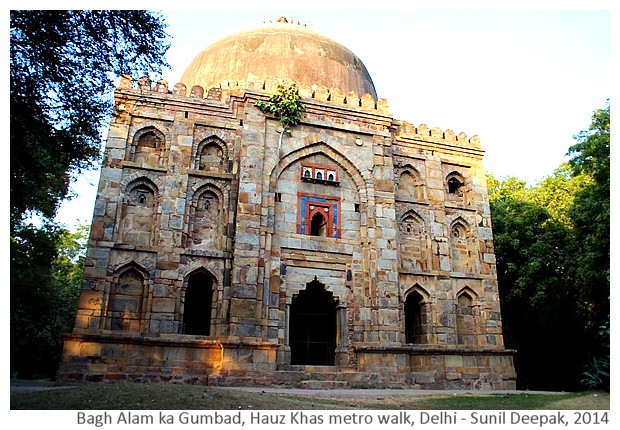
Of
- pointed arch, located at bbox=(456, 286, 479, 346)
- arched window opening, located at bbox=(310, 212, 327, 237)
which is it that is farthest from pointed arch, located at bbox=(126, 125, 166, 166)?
pointed arch, located at bbox=(456, 286, 479, 346)

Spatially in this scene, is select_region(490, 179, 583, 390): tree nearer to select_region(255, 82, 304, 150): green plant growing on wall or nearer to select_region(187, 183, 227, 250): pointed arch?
select_region(255, 82, 304, 150): green plant growing on wall

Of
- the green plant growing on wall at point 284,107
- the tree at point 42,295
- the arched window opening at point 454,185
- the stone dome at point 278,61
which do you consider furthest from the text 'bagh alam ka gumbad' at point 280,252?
the tree at point 42,295

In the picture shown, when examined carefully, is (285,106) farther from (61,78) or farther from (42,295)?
(42,295)

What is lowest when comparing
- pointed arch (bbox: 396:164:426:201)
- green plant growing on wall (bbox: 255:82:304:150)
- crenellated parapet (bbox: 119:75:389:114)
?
pointed arch (bbox: 396:164:426:201)

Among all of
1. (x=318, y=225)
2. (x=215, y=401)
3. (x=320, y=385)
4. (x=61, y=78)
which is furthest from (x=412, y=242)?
(x=61, y=78)

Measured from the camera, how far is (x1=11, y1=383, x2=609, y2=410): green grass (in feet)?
25.4

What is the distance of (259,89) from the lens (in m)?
16.2

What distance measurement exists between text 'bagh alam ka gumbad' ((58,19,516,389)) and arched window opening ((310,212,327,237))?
4 cm

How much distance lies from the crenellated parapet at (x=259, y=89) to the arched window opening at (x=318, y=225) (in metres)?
3.78

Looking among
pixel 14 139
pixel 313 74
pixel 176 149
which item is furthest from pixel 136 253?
pixel 313 74

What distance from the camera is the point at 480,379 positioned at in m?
15.5

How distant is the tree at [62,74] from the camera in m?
8.13

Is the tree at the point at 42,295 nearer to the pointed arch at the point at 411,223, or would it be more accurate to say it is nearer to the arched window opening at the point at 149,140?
the arched window opening at the point at 149,140

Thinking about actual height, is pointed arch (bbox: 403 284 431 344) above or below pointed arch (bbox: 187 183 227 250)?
below
